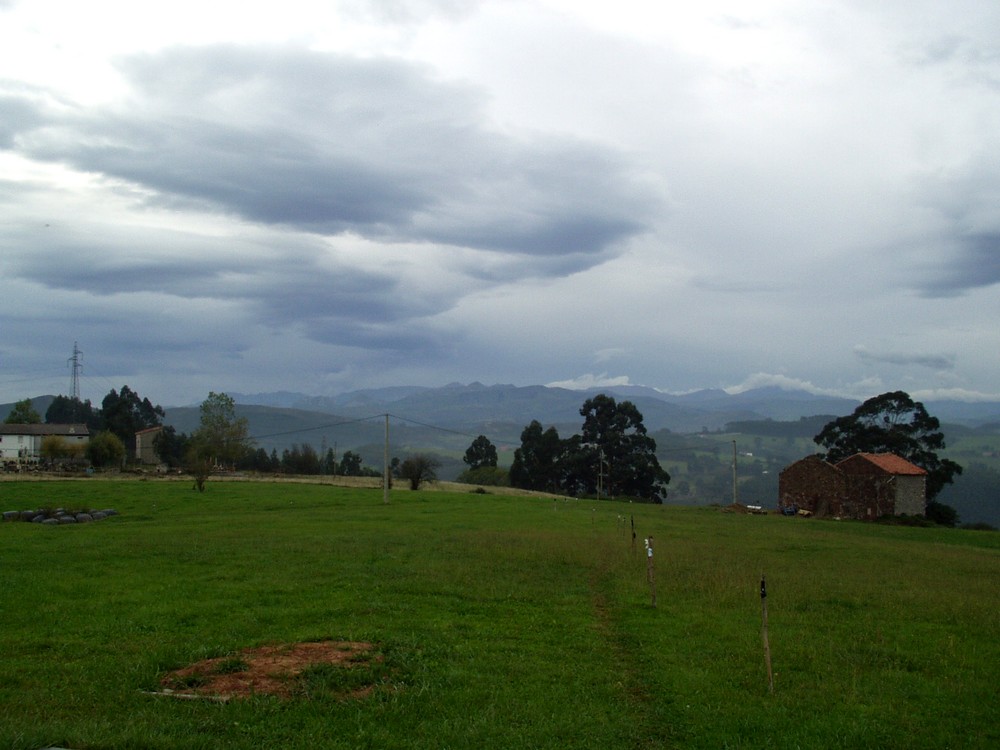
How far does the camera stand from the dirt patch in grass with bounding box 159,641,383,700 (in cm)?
1073

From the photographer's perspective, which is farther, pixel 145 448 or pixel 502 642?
pixel 145 448

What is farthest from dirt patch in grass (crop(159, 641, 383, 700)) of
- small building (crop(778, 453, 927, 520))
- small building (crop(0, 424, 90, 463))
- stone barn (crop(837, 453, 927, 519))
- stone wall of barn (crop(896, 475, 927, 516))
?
small building (crop(0, 424, 90, 463))

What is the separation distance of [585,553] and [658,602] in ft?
31.7

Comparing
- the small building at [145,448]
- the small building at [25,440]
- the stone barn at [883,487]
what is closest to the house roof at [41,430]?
the small building at [25,440]

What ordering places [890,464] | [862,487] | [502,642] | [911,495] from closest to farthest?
[502,642] < [911,495] < [890,464] < [862,487]

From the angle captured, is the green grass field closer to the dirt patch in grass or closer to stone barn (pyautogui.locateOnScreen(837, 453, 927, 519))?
the dirt patch in grass

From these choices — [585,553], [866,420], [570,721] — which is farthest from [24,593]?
[866,420]

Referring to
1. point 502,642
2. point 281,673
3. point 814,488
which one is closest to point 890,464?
point 814,488

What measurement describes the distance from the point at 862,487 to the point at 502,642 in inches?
2674

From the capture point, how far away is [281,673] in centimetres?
1147

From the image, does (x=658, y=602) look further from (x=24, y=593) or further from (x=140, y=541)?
(x=140, y=541)

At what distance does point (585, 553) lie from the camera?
92.5 feet

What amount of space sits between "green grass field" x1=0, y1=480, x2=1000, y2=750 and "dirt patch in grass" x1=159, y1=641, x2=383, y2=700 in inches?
8.8

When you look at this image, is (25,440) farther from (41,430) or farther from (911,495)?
(911,495)
